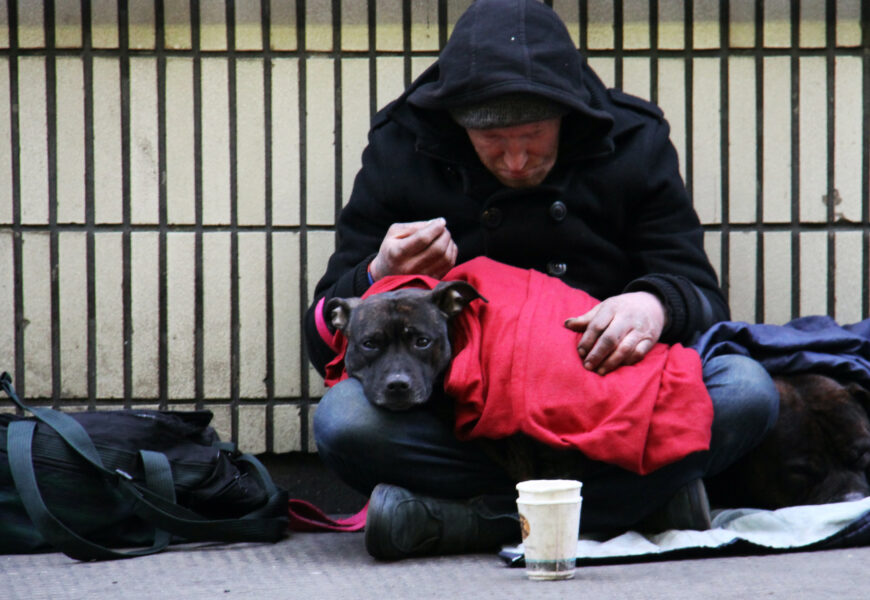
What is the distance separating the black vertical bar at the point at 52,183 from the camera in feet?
11.1

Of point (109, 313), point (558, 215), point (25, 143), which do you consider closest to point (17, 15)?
point (25, 143)

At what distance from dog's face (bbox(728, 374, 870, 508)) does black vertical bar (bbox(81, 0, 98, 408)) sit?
6.58 ft

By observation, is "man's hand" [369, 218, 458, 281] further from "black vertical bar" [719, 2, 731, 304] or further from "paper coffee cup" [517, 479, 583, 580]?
"black vertical bar" [719, 2, 731, 304]

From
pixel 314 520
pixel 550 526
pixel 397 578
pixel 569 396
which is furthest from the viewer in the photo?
pixel 314 520

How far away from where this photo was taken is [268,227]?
347cm

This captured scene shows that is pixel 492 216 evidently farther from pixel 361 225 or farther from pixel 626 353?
pixel 626 353

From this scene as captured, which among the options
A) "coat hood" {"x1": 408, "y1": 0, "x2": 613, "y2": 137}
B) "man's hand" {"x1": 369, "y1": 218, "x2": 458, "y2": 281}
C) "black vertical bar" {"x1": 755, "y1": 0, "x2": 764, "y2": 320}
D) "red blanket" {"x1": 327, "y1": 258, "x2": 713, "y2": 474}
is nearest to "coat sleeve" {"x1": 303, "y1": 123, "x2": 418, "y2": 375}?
"man's hand" {"x1": 369, "y1": 218, "x2": 458, "y2": 281}

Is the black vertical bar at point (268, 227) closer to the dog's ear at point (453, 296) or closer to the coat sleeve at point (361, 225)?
the coat sleeve at point (361, 225)

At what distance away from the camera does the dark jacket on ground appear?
289cm

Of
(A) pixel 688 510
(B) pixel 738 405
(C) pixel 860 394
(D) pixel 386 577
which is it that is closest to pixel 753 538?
(A) pixel 688 510

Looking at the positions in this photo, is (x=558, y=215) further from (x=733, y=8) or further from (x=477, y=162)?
(x=733, y=8)

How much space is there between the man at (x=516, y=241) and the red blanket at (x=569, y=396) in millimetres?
70

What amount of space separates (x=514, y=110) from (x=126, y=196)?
4.38ft

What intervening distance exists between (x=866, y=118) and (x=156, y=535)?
2.45 meters
